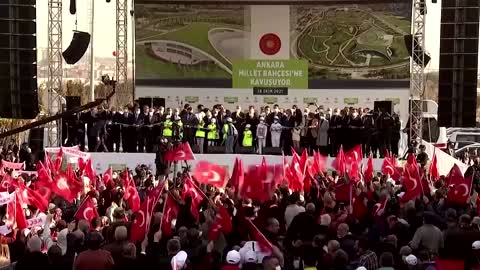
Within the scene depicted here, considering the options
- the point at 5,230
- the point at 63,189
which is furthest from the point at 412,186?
the point at 5,230

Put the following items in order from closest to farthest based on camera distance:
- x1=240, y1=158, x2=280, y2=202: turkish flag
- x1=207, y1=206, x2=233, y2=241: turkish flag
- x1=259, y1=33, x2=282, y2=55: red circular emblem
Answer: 1. x1=207, y1=206, x2=233, y2=241: turkish flag
2. x1=240, y1=158, x2=280, y2=202: turkish flag
3. x1=259, y1=33, x2=282, y2=55: red circular emblem

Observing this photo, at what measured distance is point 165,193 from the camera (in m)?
12.0

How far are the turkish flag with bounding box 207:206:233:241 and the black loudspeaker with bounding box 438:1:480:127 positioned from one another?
10.2 meters

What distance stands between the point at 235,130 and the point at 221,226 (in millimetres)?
13740

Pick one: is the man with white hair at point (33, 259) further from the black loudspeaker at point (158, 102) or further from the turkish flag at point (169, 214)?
the black loudspeaker at point (158, 102)

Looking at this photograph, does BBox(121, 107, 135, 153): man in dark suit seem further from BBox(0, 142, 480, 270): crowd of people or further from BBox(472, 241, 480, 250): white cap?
BBox(472, 241, 480, 250): white cap

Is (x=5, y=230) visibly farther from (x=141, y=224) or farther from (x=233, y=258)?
(x=233, y=258)

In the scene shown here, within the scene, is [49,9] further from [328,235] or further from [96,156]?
[328,235]

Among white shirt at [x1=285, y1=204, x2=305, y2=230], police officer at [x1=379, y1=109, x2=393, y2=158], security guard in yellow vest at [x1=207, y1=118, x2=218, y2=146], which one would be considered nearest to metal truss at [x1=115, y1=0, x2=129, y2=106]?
security guard in yellow vest at [x1=207, y1=118, x2=218, y2=146]

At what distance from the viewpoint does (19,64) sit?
61.3 feet

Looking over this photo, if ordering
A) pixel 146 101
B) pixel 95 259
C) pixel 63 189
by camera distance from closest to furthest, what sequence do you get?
pixel 95 259, pixel 63 189, pixel 146 101

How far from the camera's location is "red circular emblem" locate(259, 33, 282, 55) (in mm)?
29938

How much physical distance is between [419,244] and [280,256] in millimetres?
A: 1869

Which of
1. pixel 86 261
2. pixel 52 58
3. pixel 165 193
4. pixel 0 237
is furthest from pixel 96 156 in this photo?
pixel 86 261
